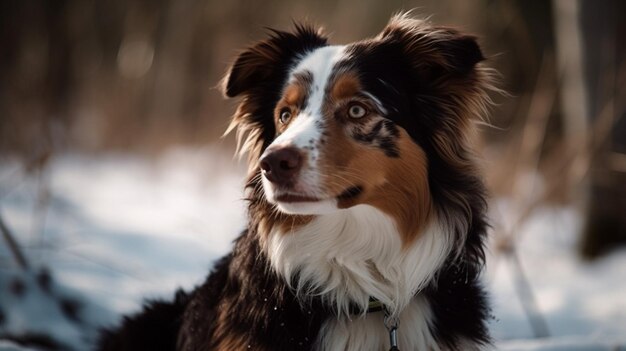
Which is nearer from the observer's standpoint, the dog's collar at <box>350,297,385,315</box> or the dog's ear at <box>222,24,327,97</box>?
the dog's collar at <box>350,297,385,315</box>

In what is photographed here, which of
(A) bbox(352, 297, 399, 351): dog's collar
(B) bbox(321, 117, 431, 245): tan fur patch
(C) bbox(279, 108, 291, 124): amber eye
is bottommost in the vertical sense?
(A) bbox(352, 297, 399, 351): dog's collar

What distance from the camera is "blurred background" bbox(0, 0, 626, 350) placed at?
5.15 m

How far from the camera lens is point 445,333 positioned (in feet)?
8.84

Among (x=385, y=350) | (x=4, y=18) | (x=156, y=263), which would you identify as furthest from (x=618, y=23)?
(x=4, y=18)

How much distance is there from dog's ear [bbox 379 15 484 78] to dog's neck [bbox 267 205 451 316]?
0.74 metres

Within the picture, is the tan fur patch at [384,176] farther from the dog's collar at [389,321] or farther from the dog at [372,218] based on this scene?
the dog's collar at [389,321]

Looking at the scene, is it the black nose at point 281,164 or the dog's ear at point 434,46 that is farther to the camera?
the dog's ear at point 434,46

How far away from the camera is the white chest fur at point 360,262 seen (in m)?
2.76

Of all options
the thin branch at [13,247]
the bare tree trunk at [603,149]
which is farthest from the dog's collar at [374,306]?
the bare tree trunk at [603,149]

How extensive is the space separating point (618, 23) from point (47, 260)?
8.02m

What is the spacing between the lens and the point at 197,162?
11.0 meters

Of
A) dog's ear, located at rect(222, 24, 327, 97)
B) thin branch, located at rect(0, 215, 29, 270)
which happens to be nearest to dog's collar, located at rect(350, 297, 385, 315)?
dog's ear, located at rect(222, 24, 327, 97)

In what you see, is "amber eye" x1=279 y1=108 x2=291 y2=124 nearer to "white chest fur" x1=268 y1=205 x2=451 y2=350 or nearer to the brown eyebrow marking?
the brown eyebrow marking

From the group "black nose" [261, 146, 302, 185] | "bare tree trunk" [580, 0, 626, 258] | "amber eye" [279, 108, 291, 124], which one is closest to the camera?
"black nose" [261, 146, 302, 185]
